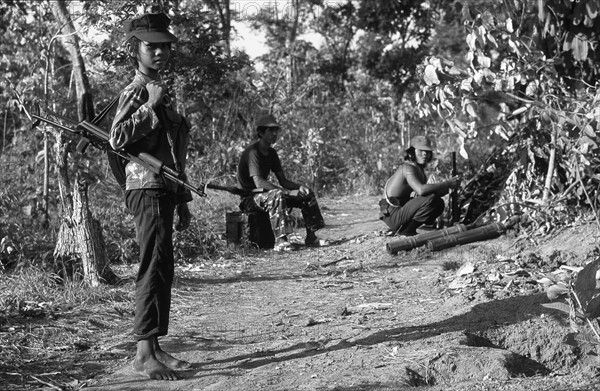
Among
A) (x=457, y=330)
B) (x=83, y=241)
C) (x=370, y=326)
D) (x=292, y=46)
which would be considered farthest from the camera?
(x=292, y=46)

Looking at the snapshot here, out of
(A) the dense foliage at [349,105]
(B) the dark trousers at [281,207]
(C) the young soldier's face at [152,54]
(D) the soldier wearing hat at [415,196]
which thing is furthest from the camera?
(B) the dark trousers at [281,207]

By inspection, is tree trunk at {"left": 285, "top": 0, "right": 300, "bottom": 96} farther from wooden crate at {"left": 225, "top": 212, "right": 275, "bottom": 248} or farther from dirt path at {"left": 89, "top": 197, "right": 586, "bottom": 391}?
dirt path at {"left": 89, "top": 197, "right": 586, "bottom": 391}

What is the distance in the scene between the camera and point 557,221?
754cm

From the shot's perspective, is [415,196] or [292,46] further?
[292,46]

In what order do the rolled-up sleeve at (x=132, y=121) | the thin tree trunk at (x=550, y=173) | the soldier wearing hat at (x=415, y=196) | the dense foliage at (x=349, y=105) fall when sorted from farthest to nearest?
the soldier wearing hat at (x=415, y=196), the thin tree trunk at (x=550, y=173), the dense foliage at (x=349, y=105), the rolled-up sleeve at (x=132, y=121)

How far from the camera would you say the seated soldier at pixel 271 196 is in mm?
8680

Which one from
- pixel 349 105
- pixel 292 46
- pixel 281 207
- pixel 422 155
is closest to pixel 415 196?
pixel 422 155

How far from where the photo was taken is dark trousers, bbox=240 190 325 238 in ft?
28.4

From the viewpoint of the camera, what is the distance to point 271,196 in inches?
342

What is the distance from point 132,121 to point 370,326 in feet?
6.77

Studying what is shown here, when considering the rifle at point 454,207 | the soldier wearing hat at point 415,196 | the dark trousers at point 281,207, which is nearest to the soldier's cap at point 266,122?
the dark trousers at point 281,207

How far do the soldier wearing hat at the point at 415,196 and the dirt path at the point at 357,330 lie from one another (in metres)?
0.71

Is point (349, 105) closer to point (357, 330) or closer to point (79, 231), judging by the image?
point (79, 231)

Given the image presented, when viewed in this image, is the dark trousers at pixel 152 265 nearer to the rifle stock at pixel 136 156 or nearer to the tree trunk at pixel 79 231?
the rifle stock at pixel 136 156
